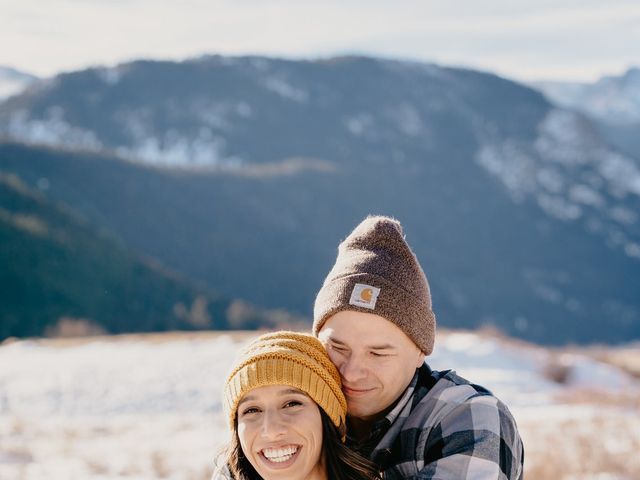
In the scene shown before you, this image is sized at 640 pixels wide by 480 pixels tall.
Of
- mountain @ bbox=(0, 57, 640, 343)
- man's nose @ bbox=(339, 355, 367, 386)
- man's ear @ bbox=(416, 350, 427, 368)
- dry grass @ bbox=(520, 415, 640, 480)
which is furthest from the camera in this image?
mountain @ bbox=(0, 57, 640, 343)

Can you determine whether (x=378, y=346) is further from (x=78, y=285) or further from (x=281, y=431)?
(x=78, y=285)

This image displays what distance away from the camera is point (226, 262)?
347ft

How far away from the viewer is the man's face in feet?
8.37

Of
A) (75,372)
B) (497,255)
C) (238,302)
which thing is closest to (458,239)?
(497,255)

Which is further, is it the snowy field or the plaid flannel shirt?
the snowy field

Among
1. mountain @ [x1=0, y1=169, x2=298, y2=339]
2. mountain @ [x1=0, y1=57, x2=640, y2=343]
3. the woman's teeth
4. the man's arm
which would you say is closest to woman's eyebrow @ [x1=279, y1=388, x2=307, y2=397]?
the woman's teeth

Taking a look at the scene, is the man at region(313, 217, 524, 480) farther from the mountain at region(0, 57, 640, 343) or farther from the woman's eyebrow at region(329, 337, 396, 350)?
the mountain at region(0, 57, 640, 343)

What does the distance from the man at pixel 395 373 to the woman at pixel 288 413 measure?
0.10 metres

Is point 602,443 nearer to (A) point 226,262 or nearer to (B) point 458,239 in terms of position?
(A) point 226,262

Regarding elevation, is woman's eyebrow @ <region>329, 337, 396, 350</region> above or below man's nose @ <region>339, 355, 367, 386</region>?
above

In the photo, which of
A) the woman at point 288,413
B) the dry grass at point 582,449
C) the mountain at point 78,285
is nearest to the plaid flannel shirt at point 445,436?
the woman at point 288,413

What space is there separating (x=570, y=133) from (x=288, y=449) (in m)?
178

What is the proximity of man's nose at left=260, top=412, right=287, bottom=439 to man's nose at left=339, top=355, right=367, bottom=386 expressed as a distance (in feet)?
0.89

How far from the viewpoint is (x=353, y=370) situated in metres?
2.53
